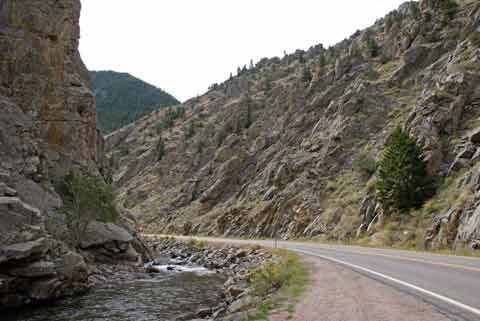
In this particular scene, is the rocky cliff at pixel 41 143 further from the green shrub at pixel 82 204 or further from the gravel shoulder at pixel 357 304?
the gravel shoulder at pixel 357 304

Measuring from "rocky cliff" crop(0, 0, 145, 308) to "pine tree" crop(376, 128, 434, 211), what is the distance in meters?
21.2

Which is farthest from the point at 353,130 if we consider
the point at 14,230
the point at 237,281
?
the point at 14,230

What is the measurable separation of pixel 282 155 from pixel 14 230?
45.1m

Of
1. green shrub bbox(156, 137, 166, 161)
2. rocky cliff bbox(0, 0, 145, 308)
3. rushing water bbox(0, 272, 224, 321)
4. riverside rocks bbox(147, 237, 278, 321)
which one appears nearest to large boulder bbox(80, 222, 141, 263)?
rocky cliff bbox(0, 0, 145, 308)

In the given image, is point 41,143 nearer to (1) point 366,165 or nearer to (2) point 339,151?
(1) point 366,165

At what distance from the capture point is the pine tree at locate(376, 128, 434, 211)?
1164 inches

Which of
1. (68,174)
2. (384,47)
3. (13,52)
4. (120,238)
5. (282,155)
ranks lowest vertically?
(120,238)

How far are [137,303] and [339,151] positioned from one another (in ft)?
125

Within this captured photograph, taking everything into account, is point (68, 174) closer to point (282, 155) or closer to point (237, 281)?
point (237, 281)

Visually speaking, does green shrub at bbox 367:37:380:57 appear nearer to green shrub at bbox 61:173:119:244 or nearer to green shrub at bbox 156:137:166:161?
green shrub at bbox 156:137:166:161

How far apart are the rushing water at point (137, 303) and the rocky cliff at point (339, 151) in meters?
13.4

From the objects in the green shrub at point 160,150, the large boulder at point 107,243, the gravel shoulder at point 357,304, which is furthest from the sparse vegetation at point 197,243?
the green shrub at point 160,150

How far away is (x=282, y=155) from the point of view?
60.4 metres

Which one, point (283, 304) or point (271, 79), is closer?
point (283, 304)
